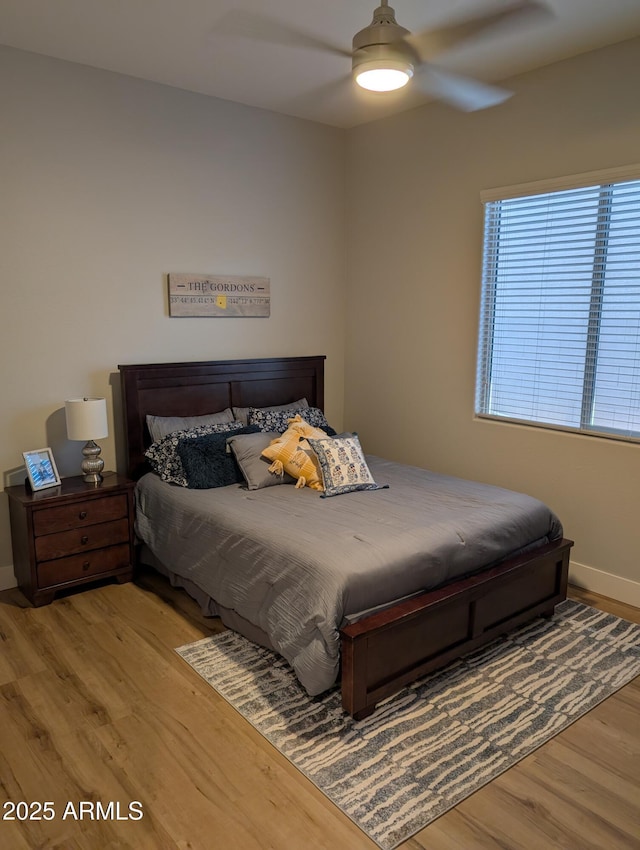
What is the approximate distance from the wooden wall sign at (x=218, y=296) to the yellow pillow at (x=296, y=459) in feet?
3.52

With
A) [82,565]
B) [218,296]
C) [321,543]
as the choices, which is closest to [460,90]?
[218,296]

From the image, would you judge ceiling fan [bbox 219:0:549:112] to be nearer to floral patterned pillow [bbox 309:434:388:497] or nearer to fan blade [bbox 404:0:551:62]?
fan blade [bbox 404:0:551:62]

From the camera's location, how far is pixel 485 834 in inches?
73.2

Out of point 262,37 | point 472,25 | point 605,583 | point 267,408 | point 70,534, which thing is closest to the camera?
point 472,25

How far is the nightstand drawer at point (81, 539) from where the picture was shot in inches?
127

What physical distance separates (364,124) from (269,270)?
50.7 inches

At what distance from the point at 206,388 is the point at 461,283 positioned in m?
1.79

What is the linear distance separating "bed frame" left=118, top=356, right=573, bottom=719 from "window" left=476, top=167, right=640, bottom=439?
2.90 ft

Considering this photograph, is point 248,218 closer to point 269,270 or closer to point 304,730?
point 269,270

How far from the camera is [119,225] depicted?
366 centimetres

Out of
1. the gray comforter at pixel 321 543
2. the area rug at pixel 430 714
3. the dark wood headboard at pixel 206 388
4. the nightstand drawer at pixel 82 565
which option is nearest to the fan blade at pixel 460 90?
the dark wood headboard at pixel 206 388

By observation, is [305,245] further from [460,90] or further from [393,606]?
[393,606]

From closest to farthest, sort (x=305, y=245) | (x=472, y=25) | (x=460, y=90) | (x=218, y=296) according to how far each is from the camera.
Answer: (x=472, y=25) < (x=460, y=90) < (x=218, y=296) < (x=305, y=245)

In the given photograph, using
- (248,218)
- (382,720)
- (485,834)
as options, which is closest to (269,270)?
(248,218)
